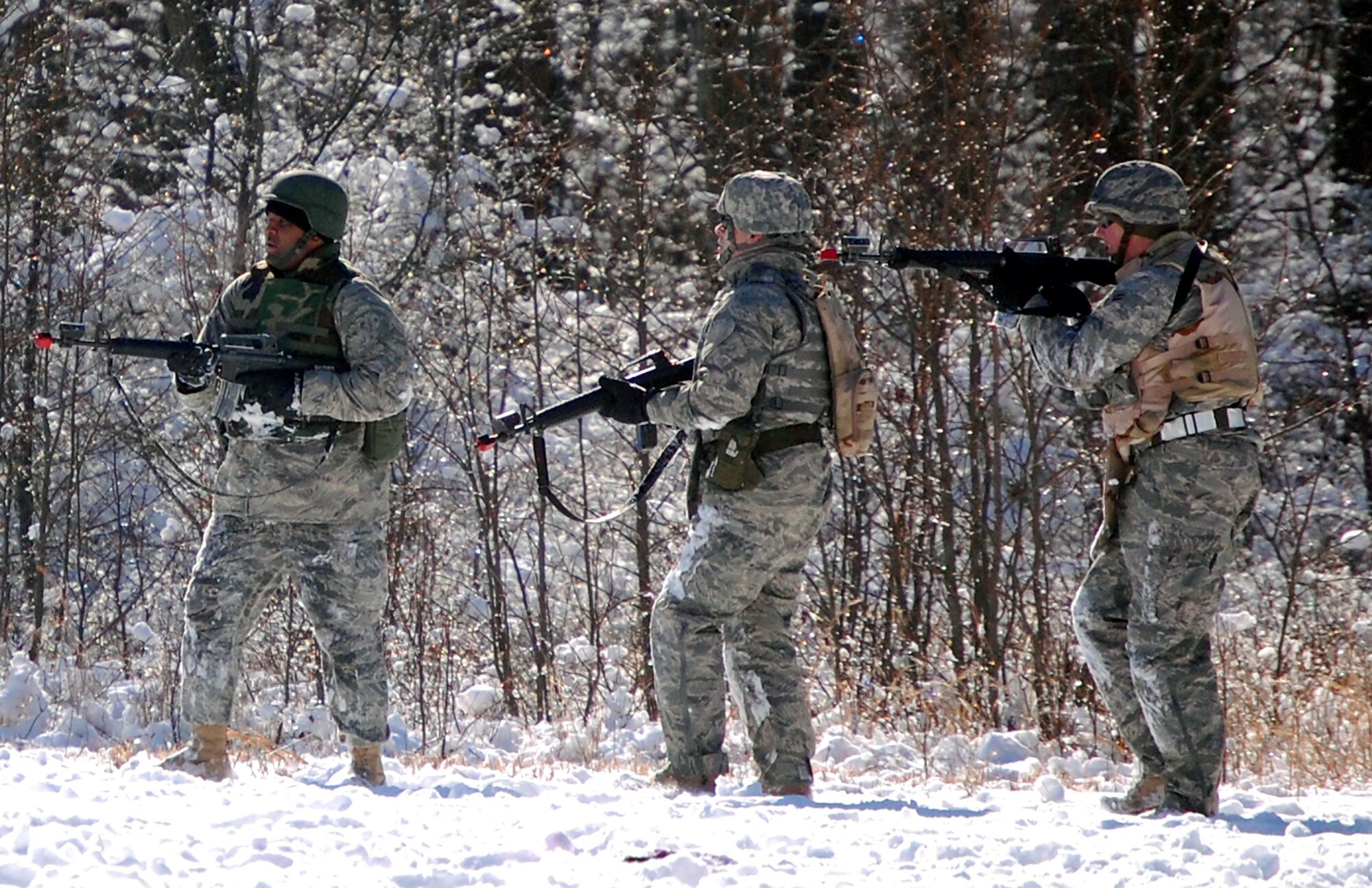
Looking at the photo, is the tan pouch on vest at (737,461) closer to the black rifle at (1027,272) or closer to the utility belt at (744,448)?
the utility belt at (744,448)

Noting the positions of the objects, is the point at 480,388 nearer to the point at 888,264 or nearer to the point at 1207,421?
the point at 888,264

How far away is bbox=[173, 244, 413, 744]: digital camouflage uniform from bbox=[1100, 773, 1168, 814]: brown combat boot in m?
2.35

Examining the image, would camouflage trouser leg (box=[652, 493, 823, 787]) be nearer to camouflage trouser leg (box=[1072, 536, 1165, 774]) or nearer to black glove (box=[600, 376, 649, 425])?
black glove (box=[600, 376, 649, 425])

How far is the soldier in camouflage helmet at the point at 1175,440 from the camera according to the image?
450 cm

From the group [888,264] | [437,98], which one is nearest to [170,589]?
[437,98]

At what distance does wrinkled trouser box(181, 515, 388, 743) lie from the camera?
5.00 m

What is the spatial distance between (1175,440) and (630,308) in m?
6.73

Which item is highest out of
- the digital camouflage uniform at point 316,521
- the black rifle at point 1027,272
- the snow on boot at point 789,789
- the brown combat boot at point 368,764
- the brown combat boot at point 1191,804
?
the black rifle at point 1027,272

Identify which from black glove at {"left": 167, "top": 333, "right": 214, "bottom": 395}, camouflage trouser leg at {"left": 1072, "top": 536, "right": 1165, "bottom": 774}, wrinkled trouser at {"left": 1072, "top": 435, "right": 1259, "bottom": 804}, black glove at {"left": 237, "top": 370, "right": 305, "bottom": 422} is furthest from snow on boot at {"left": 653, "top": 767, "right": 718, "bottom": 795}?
black glove at {"left": 167, "top": 333, "right": 214, "bottom": 395}

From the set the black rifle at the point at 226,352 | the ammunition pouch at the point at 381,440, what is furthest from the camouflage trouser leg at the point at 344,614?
the black rifle at the point at 226,352

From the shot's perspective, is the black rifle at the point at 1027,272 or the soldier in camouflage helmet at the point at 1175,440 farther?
the black rifle at the point at 1027,272

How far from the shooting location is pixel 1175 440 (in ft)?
14.9

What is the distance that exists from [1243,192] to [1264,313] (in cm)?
510

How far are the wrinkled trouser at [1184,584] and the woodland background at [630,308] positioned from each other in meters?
1.59
